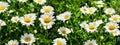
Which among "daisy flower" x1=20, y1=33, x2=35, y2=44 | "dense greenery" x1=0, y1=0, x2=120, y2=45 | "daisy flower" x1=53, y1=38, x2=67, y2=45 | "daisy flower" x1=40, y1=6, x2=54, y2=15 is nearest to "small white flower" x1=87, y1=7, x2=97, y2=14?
"dense greenery" x1=0, y1=0, x2=120, y2=45

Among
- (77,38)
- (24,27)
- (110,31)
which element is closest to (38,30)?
(24,27)

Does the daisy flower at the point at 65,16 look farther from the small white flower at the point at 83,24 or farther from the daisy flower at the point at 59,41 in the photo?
the daisy flower at the point at 59,41

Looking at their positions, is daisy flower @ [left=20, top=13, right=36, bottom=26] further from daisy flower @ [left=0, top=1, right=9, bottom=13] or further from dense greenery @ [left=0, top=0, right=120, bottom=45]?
daisy flower @ [left=0, top=1, right=9, bottom=13]

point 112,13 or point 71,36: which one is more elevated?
point 112,13

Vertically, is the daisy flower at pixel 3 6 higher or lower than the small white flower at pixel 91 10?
higher

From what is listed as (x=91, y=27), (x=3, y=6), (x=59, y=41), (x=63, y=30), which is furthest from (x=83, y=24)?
(x=3, y=6)

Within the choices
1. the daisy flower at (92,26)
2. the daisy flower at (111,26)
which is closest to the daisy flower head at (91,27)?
the daisy flower at (92,26)

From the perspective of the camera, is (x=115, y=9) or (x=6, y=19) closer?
(x=6, y=19)

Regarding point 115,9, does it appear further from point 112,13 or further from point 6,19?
point 6,19
